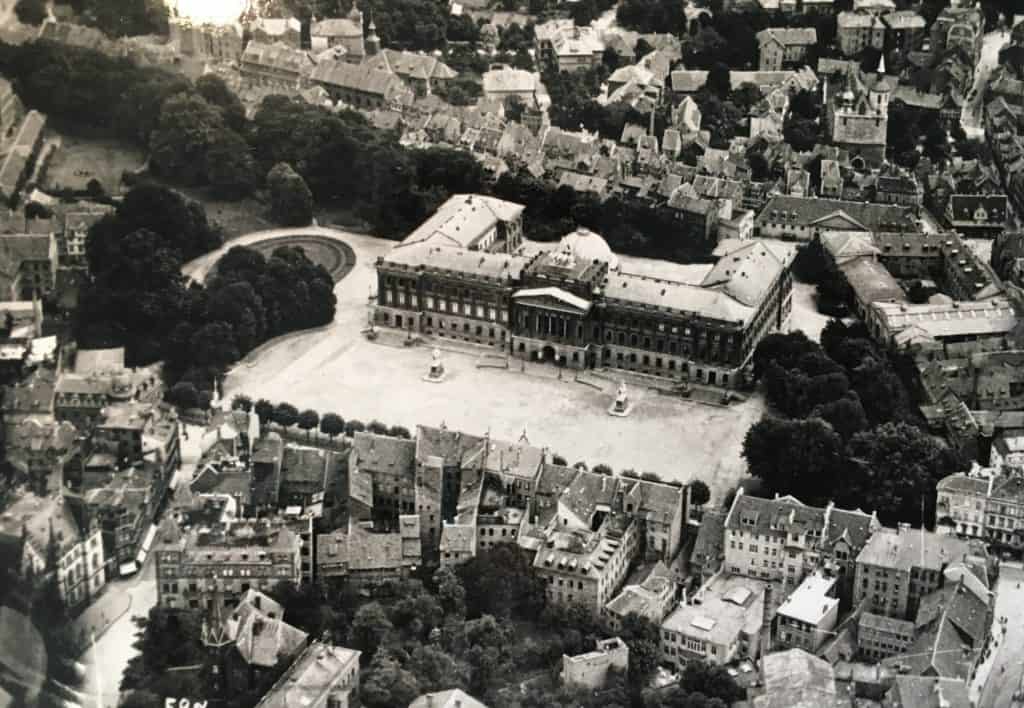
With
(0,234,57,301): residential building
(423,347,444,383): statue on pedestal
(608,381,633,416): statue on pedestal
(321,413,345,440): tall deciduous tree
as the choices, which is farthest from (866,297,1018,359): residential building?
(0,234,57,301): residential building

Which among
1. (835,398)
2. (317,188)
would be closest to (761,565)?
(835,398)

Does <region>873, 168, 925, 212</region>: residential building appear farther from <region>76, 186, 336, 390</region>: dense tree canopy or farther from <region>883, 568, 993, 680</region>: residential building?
<region>883, 568, 993, 680</region>: residential building

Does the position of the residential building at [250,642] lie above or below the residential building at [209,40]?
below

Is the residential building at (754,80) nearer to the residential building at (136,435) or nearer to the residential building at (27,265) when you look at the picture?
the residential building at (27,265)

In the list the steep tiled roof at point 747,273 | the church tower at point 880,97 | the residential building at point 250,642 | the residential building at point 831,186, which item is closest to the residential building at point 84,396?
the residential building at point 250,642

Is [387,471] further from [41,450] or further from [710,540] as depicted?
[41,450]

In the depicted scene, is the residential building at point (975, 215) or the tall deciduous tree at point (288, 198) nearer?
the residential building at point (975, 215)

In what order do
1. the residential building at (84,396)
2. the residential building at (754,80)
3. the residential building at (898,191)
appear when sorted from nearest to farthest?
1. the residential building at (84,396)
2. the residential building at (898,191)
3. the residential building at (754,80)
